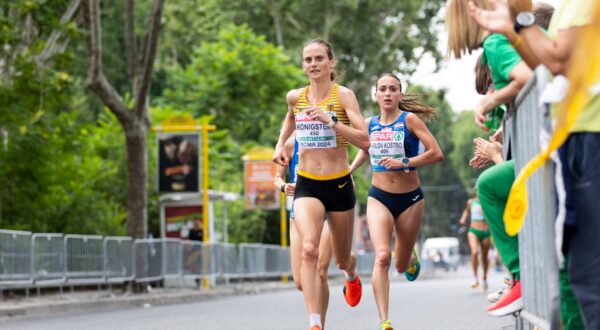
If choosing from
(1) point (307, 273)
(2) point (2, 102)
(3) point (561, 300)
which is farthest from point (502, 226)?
(2) point (2, 102)

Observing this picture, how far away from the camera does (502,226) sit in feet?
19.2

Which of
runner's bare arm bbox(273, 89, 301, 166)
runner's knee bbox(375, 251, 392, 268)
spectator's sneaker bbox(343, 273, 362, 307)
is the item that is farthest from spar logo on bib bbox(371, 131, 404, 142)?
spectator's sneaker bbox(343, 273, 362, 307)

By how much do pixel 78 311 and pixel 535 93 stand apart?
1377 cm

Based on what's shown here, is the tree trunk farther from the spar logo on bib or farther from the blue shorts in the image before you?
the blue shorts

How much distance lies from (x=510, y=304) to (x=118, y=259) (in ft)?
54.4

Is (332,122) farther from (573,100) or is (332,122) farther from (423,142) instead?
(573,100)

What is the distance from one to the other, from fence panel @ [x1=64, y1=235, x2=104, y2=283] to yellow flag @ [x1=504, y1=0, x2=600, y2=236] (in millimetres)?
15417

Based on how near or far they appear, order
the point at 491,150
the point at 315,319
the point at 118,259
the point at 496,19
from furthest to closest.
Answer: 1. the point at 118,259
2. the point at 315,319
3. the point at 491,150
4. the point at 496,19

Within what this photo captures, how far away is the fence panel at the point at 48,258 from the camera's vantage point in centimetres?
1827

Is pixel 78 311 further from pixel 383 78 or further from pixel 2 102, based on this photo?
pixel 383 78

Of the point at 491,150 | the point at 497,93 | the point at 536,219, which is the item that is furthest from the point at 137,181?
the point at 536,219

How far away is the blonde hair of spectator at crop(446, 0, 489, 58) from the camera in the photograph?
5.64m

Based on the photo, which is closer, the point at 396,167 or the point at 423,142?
the point at 396,167

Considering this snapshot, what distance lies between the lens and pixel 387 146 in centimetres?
978
